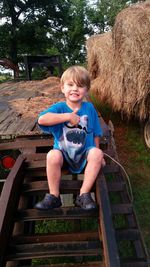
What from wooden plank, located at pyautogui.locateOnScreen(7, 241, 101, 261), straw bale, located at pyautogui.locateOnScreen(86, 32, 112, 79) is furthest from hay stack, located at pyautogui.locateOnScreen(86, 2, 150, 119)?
wooden plank, located at pyautogui.locateOnScreen(7, 241, 101, 261)

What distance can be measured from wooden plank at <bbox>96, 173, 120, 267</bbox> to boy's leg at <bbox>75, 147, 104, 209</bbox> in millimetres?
77

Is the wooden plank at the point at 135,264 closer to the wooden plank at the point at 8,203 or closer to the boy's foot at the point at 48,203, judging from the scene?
the boy's foot at the point at 48,203

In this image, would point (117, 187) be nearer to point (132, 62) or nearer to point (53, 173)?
point (53, 173)

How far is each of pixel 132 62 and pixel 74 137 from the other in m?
3.87

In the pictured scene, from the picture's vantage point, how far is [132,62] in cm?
602

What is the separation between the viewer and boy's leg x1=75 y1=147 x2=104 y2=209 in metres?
2.33

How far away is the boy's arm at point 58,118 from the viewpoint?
246cm

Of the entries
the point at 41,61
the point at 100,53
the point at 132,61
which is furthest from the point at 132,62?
the point at 41,61

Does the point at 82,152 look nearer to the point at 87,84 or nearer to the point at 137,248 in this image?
the point at 87,84

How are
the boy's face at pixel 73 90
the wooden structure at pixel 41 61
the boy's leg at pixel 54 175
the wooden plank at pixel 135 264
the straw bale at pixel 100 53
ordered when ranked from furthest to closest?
the wooden structure at pixel 41 61, the straw bale at pixel 100 53, the boy's face at pixel 73 90, the boy's leg at pixel 54 175, the wooden plank at pixel 135 264

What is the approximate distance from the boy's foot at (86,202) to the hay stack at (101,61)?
5057 mm

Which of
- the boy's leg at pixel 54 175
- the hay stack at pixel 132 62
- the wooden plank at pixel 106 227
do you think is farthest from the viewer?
the hay stack at pixel 132 62

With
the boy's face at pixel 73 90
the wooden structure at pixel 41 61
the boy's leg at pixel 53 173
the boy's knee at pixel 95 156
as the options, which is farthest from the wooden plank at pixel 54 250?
the wooden structure at pixel 41 61

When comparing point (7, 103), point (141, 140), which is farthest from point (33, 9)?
point (7, 103)
